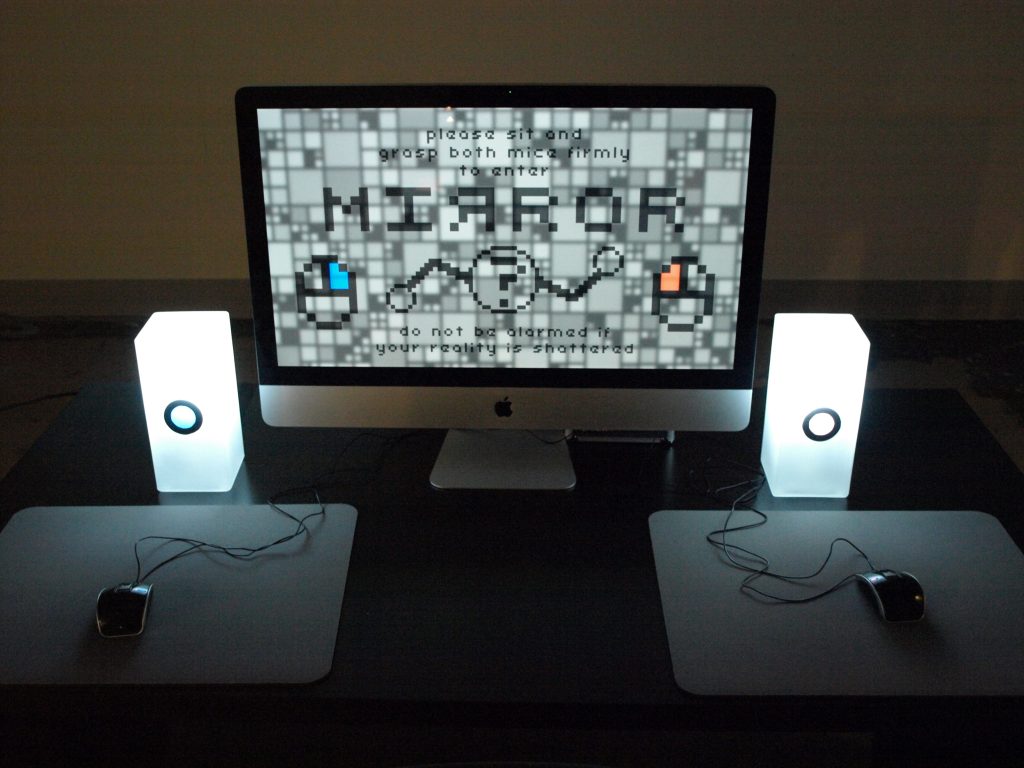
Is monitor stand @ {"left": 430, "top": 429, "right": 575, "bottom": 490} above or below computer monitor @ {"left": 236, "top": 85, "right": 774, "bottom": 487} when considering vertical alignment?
below

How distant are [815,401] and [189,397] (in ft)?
2.69

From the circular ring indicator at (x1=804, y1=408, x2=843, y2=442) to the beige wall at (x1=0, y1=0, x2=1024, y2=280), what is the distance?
2.06 m

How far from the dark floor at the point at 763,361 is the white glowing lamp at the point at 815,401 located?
1.76m

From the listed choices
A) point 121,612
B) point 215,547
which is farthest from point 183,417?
point 121,612

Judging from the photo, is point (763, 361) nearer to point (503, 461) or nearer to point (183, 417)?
point (503, 461)

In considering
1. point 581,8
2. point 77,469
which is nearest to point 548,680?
point 77,469

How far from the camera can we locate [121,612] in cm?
107

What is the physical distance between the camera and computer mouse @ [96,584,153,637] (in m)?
1.07

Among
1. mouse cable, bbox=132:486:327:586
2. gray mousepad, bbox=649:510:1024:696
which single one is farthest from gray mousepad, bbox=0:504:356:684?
gray mousepad, bbox=649:510:1024:696

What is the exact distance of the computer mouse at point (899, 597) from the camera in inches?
42.9

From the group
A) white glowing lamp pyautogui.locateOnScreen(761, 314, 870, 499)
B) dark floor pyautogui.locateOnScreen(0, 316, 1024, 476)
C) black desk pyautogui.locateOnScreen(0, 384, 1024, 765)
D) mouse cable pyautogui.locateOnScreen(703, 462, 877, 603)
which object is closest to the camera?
black desk pyautogui.locateOnScreen(0, 384, 1024, 765)

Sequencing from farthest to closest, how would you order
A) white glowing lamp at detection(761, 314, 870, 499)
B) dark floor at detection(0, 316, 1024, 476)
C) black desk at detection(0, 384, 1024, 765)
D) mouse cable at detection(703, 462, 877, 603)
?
dark floor at detection(0, 316, 1024, 476) → white glowing lamp at detection(761, 314, 870, 499) → mouse cable at detection(703, 462, 877, 603) → black desk at detection(0, 384, 1024, 765)

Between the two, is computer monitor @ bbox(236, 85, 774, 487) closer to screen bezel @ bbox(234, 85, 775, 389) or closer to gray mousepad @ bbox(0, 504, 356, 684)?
screen bezel @ bbox(234, 85, 775, 389)

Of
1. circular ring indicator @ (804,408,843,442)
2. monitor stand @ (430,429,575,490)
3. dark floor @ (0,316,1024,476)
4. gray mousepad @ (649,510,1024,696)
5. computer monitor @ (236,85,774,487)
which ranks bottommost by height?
dark floor @ (0,316,1024,476)
